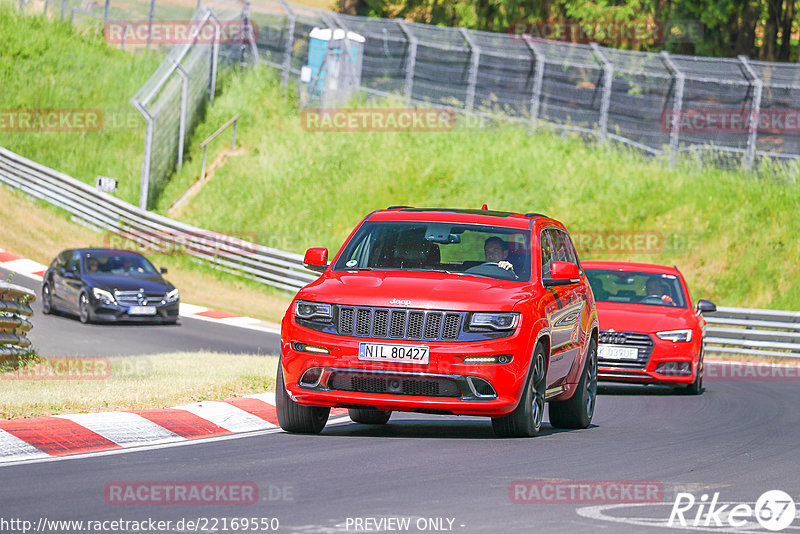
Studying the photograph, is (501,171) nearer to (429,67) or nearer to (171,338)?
(429,67)

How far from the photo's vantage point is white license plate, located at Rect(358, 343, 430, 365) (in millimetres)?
9922

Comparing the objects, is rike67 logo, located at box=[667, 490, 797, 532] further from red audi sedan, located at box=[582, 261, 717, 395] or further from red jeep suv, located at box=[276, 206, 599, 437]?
red audi sedan, located at box=[582, 261, 717, 395]

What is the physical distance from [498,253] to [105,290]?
15.5m

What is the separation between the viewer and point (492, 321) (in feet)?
32.9

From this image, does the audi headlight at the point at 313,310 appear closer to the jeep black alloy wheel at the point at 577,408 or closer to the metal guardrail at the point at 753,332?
the jeep black alloy wheel at the point at 577,408

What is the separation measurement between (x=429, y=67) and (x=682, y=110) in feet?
26.2

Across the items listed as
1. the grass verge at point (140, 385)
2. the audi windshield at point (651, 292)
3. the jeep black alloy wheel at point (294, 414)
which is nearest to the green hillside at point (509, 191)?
the audi windshield at point (651, 292)

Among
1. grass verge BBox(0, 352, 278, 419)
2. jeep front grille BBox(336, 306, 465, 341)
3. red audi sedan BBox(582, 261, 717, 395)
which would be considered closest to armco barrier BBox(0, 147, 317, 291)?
grass verge BBox(0, 352, 278, 419)

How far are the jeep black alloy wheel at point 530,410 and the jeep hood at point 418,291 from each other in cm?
57

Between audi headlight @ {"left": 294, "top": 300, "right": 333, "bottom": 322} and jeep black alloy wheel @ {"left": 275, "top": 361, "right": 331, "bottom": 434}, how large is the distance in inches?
17.7

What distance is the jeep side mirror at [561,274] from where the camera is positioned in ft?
36.0

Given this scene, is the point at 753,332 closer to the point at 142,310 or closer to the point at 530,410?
the point at 142,310

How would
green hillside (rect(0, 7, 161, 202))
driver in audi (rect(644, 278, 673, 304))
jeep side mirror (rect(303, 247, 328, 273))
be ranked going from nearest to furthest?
jeep side mirror (rect(303, 247, 328, 273))
driver in audi (rect(644, 278, 673, 304))
green hillside (rect(0, 7, 161, 202))

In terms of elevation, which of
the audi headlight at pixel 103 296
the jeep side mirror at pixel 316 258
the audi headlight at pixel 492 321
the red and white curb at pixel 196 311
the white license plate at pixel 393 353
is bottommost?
the red and white curb at pixel 196 311
